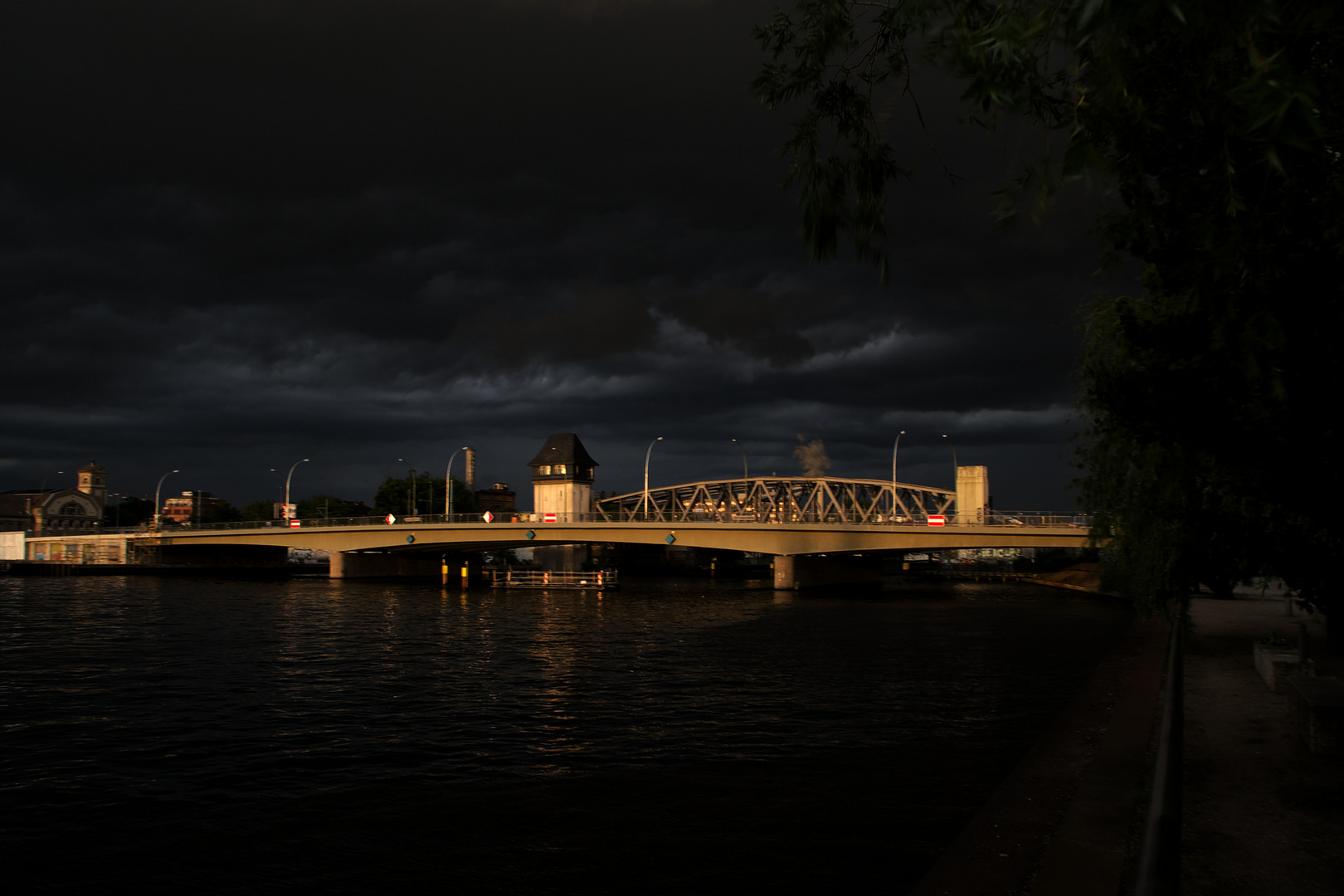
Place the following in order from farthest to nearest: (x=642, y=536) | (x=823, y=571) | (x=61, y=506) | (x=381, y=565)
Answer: (x=61, y=506) → (x=381, y=565) → (x=823, y=571) → (x=642, y=536)

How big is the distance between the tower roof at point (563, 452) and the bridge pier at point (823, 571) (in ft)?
181

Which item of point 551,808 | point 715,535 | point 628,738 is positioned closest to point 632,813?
point 551,808

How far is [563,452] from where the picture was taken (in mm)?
144750

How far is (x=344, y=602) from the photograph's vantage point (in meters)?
65.7

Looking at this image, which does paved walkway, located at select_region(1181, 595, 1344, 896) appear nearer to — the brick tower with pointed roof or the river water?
the river water

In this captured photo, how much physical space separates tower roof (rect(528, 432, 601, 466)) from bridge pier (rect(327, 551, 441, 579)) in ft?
106

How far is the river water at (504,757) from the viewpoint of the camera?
39.3ft

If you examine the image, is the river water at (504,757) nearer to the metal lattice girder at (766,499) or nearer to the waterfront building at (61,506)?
the metal lattice girder at (766,499)

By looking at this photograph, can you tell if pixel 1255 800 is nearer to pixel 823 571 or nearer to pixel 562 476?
pixel 823 571

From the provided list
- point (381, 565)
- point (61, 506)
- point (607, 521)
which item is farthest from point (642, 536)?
point (61, 506)

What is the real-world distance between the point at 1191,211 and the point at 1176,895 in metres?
7.45

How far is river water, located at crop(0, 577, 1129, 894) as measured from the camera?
11977 millimetres

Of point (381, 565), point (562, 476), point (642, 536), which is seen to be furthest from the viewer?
point (562, 476)

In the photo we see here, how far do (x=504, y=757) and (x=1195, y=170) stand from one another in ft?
49.5
